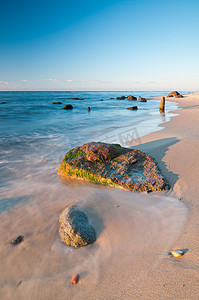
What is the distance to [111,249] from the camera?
2.12m

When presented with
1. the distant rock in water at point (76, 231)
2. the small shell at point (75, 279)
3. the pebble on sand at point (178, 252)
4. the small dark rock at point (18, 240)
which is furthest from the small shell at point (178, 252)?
the small dark rock at point (18, 240)

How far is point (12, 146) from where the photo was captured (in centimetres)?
775

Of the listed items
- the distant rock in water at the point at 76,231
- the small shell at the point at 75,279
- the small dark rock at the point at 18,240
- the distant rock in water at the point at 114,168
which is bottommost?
the small dark rock at the point at 18,240

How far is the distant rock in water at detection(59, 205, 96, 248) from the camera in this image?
7.22 ft

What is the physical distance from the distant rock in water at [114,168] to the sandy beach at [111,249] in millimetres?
248

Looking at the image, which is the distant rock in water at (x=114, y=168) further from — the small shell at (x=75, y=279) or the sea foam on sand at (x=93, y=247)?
the small shell at (x=75, y=279)

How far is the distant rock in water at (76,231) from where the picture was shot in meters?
2.20

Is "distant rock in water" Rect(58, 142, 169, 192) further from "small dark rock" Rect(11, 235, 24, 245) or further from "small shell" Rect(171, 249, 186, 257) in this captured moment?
"small dark rock" Rect(11, 235, 24, 245)

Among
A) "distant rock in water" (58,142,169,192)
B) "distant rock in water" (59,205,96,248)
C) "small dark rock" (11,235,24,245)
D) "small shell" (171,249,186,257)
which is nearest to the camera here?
"small shell" (171,249,186,257)

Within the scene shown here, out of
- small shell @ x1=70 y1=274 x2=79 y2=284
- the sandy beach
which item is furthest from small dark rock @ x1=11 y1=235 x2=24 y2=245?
small shell @ x1=70 y1=274 x2=79 y2=284

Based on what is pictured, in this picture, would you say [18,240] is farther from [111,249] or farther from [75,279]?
[111,249]

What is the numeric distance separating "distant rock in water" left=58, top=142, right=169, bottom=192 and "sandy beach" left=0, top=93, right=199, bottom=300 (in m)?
0.25

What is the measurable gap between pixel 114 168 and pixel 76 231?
1.83 metres

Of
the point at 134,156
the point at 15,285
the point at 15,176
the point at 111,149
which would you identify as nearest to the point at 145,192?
the point at 134,156
